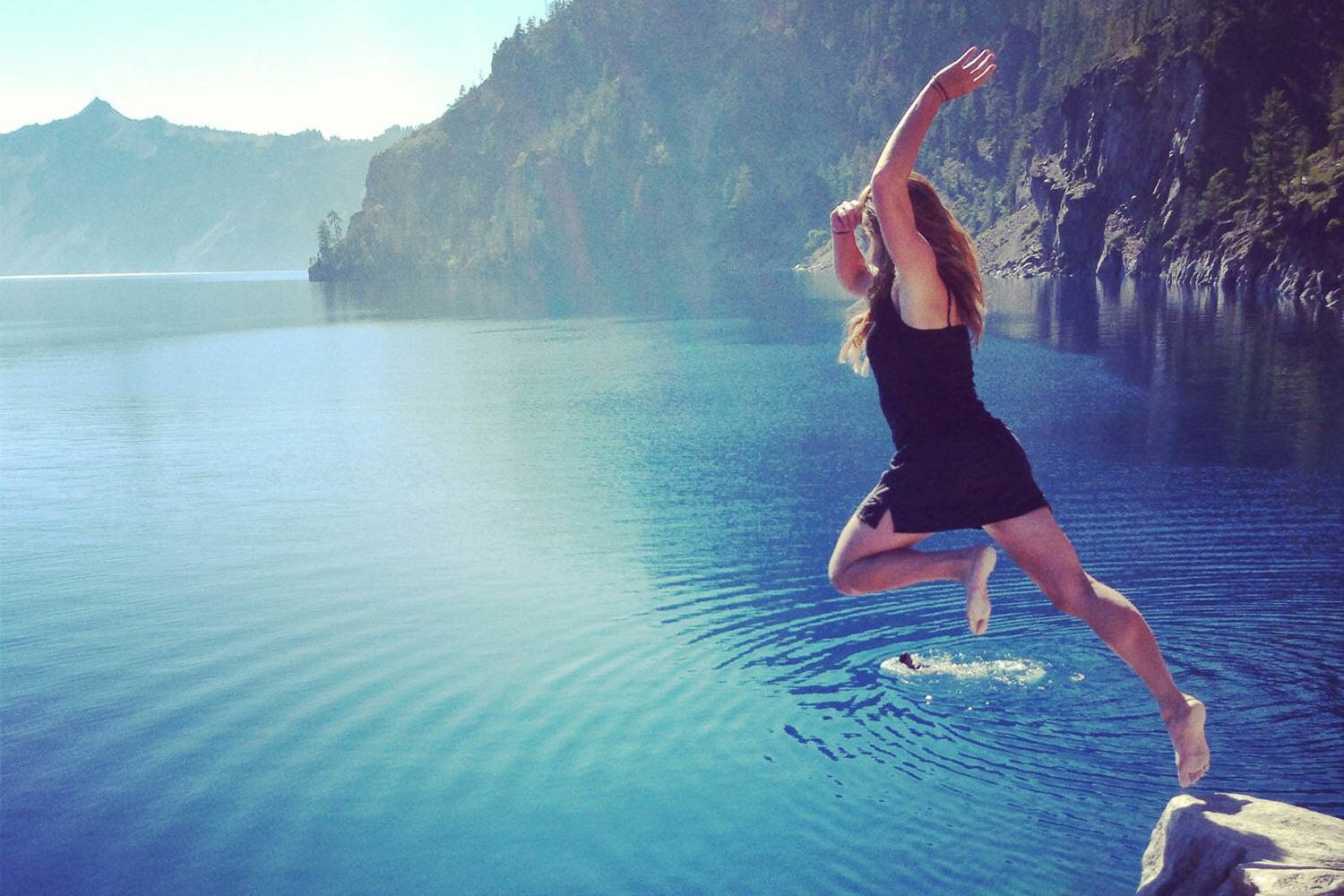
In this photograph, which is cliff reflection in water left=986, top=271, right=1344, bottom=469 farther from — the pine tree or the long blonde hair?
the long blonde hair

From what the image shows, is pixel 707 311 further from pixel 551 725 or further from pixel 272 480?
pixel 551 725

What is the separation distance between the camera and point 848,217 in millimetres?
5328

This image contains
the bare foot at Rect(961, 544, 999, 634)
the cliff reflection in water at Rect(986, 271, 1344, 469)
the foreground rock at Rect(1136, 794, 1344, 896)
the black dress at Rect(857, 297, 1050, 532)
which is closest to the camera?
the foreground rock at Rect(1136, 794, 1344, 896)

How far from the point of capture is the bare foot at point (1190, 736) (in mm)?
5055

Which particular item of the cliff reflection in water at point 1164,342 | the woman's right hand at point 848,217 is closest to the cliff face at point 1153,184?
the cliff reflection in water at point 1164,342

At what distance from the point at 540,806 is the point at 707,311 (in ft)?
235

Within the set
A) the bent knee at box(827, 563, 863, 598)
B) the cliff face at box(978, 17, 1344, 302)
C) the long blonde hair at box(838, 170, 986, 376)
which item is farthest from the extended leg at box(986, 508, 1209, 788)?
the cliff face at box(978, 17, 1344, 302)

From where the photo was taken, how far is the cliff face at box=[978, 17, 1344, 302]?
72.6 meters

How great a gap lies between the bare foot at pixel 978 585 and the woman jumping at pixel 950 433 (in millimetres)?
13

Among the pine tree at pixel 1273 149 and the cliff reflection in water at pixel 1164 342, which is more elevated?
the pine tree at pixel 1273 149

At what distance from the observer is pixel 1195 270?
80.2m

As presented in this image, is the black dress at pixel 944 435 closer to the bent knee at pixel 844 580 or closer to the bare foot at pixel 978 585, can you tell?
the bare foot at pixel 978 585

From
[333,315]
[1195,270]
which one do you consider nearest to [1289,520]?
[1195,270]

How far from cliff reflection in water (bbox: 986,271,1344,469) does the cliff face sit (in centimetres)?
758
